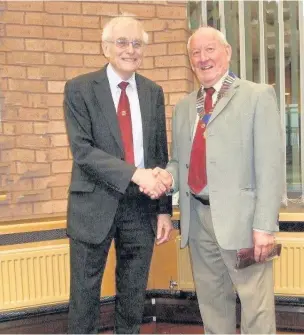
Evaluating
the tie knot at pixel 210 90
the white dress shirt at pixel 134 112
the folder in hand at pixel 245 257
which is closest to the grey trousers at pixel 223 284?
the folder in hand at pixel 245 257

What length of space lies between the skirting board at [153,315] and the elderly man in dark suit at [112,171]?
91 centimetres

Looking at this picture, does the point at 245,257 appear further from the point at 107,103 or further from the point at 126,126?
the point at 107,103

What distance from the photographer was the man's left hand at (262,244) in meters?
1.88

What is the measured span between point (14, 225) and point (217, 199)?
1313 millimetres

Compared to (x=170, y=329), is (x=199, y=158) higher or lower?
higher

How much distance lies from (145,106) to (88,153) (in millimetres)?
311

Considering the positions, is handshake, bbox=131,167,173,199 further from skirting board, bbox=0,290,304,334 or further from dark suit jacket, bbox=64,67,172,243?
skirting board, bbox=0,290,304,334

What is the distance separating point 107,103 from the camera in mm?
1946

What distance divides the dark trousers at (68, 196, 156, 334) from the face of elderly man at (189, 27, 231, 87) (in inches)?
22.3

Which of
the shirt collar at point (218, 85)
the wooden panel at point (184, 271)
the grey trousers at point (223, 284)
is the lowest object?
the wooden panel at point (184, 271)

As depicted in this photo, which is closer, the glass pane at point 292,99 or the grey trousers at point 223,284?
the grey trousers at point 223,284

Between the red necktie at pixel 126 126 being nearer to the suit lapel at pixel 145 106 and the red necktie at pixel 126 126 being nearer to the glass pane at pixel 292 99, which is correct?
the suit lapel at pixel 145 106

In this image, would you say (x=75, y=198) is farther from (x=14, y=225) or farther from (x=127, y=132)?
(x=14, y=225)

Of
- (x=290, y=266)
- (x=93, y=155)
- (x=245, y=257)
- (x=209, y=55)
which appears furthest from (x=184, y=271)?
(x=209, y=55)
